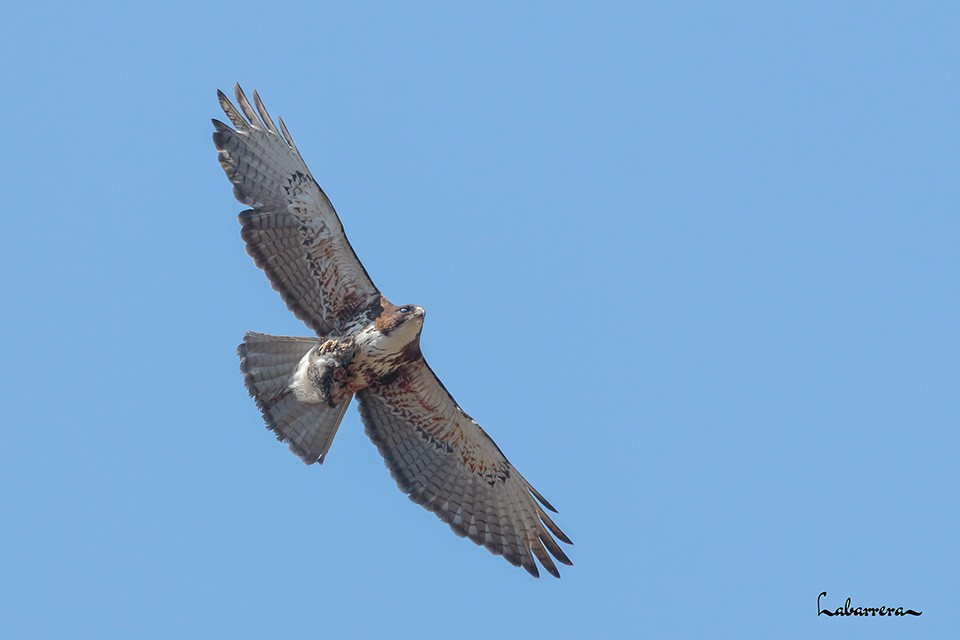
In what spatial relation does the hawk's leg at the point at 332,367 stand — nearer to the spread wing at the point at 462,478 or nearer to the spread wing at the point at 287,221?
the spread wing at the point at 287,221

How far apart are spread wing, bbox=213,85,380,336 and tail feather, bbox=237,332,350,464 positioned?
0.38 metres

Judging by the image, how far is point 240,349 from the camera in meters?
14.9

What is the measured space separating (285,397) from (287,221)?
67.5 inches

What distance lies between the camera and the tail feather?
48.8ft

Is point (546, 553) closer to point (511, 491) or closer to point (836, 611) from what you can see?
point (511, 491)

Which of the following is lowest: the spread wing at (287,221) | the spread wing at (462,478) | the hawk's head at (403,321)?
the spread wing at (462,478)

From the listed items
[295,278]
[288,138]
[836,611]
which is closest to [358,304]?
[295,278]

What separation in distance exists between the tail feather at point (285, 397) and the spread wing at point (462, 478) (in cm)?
73

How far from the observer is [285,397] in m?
14.9

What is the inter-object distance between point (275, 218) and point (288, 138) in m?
0.78

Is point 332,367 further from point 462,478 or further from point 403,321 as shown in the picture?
point 462,478

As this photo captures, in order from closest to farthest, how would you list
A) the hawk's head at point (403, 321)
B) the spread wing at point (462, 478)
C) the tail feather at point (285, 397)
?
the hawk's head at point (403, 321) < the tail feather at point (285, 397) < the spread wing at point (462, 478)

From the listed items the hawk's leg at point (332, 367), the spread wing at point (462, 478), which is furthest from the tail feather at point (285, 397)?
the spread wing at point (462, 478)

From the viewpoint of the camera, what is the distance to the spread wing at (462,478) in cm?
1559
